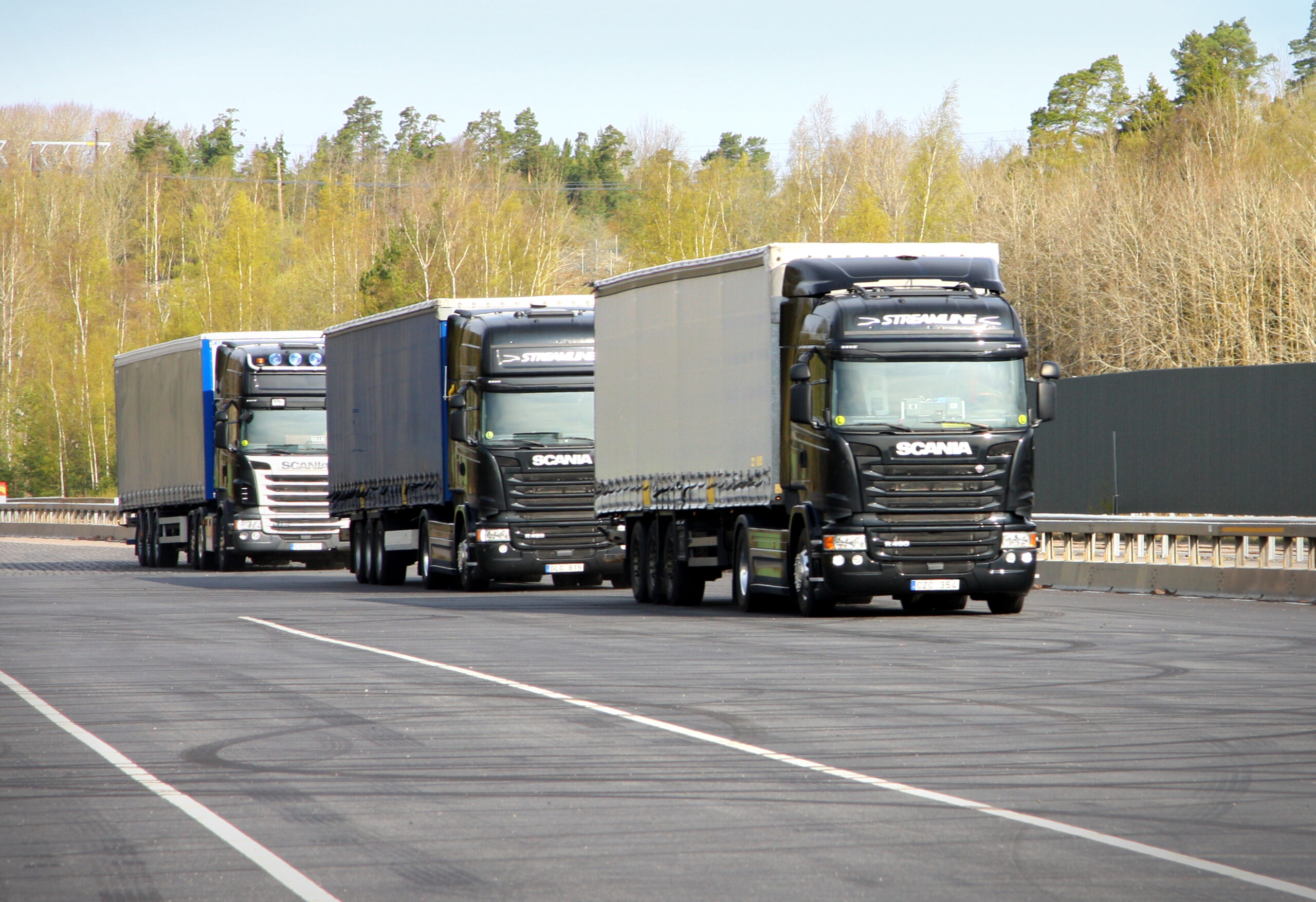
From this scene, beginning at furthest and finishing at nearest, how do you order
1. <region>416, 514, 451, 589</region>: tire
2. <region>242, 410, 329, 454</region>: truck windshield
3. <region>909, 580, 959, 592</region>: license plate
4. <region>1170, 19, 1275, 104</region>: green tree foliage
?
<region>1170, 19, 1275, 104</region>: green tree foliage
<region>242, 410, 329, 454</region>: truck windshield
<region>416, 514, 451, 589</region>: tire
<region>909, 580, 959, 592</region>: license plate

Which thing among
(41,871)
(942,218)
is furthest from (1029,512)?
→ (942,218)

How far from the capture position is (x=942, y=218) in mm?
85188

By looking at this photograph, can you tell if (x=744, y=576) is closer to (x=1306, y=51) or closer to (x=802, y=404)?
(x=802, y=404)

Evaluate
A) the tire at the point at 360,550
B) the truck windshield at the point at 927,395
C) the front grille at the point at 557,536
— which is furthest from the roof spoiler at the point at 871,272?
the tire at the point at 360,550

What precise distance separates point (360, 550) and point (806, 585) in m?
13.1

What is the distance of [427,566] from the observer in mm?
29219

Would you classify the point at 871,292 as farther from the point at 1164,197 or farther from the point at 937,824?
the point at 1164,197

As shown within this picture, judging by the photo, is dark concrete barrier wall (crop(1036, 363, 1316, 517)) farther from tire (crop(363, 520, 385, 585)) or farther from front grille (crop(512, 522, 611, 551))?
tire (crop(363, 520, 385, 585))

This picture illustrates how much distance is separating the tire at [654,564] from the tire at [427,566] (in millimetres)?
4794

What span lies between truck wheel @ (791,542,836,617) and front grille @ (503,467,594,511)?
242 inches

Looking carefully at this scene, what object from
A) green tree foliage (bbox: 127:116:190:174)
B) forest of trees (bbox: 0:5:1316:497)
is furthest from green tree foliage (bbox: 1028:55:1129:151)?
green tree foliage (bbox: 127:116:190:174)

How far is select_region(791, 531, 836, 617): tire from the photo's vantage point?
2055 cm

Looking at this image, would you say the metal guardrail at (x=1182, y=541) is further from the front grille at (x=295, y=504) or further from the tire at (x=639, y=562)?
the front grille at (x=295, y=504)

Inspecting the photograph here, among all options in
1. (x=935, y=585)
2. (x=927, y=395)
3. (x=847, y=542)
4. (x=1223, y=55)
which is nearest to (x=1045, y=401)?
(x=927, y=395)
